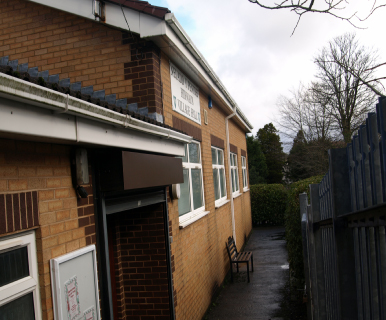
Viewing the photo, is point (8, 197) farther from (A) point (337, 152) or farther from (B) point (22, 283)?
(A) point (337, 152)

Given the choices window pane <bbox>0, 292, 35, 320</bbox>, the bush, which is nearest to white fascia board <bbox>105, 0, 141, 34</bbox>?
window pane <bbox>0, 292, 35, 320</bbox>

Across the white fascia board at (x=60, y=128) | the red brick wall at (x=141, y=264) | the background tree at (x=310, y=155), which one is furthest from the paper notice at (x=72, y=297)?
the background tree at (x=310, y=155)

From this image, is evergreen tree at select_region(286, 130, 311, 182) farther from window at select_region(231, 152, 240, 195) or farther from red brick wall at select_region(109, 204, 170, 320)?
red brick wall at select_region(109, 204, 170, 320)

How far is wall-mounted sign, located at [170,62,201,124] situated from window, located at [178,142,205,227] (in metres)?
0.60

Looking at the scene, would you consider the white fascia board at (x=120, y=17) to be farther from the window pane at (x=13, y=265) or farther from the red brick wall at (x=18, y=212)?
the window pane at (x=13, y=265)

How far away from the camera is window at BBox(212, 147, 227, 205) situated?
31.2 feet

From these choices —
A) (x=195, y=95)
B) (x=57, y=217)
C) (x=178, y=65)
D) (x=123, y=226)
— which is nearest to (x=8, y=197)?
Result: (x=57, y=217)

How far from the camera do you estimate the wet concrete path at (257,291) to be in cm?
686

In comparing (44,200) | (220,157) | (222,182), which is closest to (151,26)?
(44,200)

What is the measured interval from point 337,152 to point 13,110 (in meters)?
1.70

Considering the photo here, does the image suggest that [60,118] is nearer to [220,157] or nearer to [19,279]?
[19,279]

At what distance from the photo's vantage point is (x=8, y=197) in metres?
2.34

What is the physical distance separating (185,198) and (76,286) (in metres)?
3.56

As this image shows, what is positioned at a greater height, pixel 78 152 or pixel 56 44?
pixel 56 44
